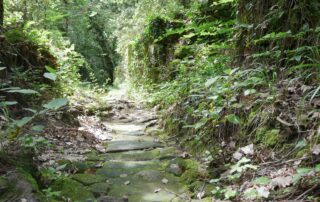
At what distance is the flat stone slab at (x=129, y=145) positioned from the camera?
4.46 meters

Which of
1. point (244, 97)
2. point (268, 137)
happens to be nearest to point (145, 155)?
point (244, 97)

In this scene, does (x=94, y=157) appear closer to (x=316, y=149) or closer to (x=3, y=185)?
(x=3, y=185)

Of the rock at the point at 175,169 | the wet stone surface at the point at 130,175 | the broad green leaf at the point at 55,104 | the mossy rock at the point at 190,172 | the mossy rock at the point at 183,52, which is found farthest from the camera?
the mossy rock at the point at 183,52

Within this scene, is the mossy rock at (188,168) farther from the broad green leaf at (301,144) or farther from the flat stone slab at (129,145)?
the broad green leaf at (301,144)

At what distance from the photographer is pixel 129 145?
4672 millimetres

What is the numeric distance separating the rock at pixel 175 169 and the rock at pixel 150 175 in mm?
138

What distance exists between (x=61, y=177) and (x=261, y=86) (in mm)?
2196

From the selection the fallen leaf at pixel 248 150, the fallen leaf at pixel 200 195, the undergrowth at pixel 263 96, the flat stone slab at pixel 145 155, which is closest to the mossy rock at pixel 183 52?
the undergrowth at pixel 263 96

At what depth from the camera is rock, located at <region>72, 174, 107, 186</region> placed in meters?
3.13

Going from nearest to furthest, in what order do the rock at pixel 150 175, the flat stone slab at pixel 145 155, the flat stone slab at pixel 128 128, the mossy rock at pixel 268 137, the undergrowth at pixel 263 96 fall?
the undergrowth at pixel 263 96, the mossy rock at pixel 268 137, the rock at pixel 150 175, the flat stone slab at pixel 145 155, the flat stone slab at pixel 128 128

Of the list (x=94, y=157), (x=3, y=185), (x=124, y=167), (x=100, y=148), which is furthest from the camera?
(x=100, y=148)

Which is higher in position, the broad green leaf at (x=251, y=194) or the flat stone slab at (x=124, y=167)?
the broad green leaf at (x=251, y=194)

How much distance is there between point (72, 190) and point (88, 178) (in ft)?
1.26

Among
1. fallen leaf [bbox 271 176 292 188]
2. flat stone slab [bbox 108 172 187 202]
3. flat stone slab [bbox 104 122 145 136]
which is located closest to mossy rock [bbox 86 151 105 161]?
flat stone slab [bbox 108 172 187 202]
